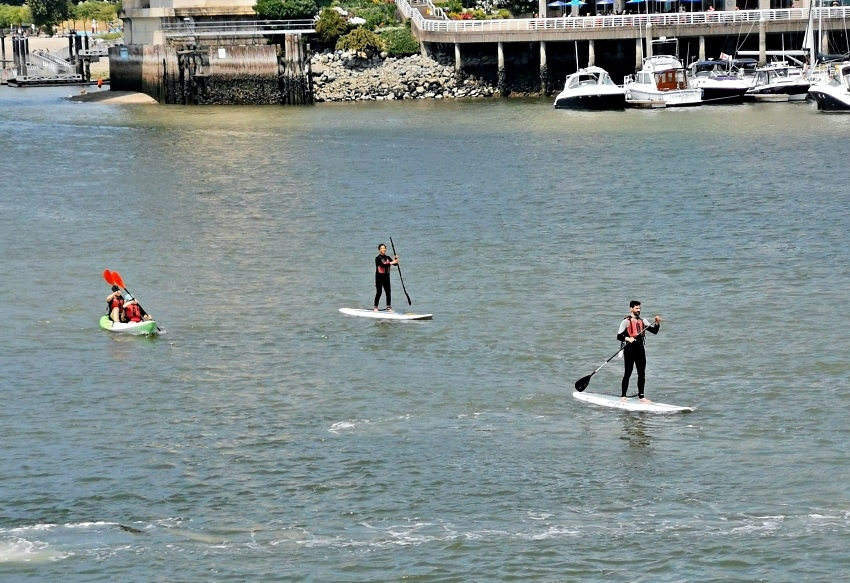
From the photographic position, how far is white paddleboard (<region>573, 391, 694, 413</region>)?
82.8 feet

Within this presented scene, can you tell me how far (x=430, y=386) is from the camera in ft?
89.6

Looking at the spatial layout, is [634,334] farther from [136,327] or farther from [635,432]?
[136,327]

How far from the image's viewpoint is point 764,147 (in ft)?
223

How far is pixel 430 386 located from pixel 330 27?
78861 millimetres

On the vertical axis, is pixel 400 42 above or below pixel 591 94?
above

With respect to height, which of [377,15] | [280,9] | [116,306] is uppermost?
[280,9]

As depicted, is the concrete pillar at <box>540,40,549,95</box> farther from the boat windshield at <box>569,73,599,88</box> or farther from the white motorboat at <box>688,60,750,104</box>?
the white motorboat at <box>688,60,750,104</box>

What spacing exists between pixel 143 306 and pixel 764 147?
131 feet

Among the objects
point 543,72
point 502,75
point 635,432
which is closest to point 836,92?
point 543,72

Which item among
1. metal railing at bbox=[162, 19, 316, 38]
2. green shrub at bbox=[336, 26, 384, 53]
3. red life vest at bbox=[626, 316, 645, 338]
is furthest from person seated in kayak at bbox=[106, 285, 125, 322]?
green shrub at bbox=[336, 26, 384, 53]

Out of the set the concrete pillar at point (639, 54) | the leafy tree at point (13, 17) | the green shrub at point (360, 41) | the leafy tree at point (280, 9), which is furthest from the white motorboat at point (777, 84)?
the leafy tree at point (13, 17)

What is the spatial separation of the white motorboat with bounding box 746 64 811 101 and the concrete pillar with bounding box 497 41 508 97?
54.0 feet

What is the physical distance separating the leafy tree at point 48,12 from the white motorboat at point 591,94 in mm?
95892

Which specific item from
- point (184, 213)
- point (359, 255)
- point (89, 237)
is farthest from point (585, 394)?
point (184, 213)
